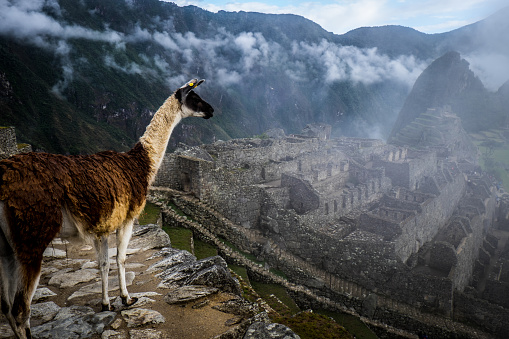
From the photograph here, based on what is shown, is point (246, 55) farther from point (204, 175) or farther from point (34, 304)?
point (34, 304)

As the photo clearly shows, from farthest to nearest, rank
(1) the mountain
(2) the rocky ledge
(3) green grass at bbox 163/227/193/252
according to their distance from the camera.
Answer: (1) the mountain, (3) green grass at bbox 163/227/193/252, (2) the rocky ledge

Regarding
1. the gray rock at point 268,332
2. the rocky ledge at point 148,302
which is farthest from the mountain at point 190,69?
the gray rock at point 268,332

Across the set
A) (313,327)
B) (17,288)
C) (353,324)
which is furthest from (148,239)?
(353,324)

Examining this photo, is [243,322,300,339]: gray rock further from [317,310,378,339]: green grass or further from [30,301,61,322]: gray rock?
[317,310,378,339]: green grass

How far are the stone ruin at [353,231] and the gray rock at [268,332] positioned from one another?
855cm

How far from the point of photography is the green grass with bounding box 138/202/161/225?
936cm

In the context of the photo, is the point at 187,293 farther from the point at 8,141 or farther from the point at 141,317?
the point at 8,141

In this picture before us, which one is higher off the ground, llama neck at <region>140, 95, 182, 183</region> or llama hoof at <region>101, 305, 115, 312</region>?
llama neck at <region>140, 95, 182, 183</region>

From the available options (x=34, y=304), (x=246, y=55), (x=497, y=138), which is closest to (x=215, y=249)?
(x=34, y=304)

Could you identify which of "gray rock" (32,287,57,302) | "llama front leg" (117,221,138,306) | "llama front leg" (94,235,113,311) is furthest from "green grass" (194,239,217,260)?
"llama front leg" (94,235,113,311)

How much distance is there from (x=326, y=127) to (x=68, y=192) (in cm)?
3928

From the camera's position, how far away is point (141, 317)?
12.6 feet

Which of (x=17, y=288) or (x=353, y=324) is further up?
(x=17, y=288)

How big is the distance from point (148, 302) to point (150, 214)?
20.3 feet
